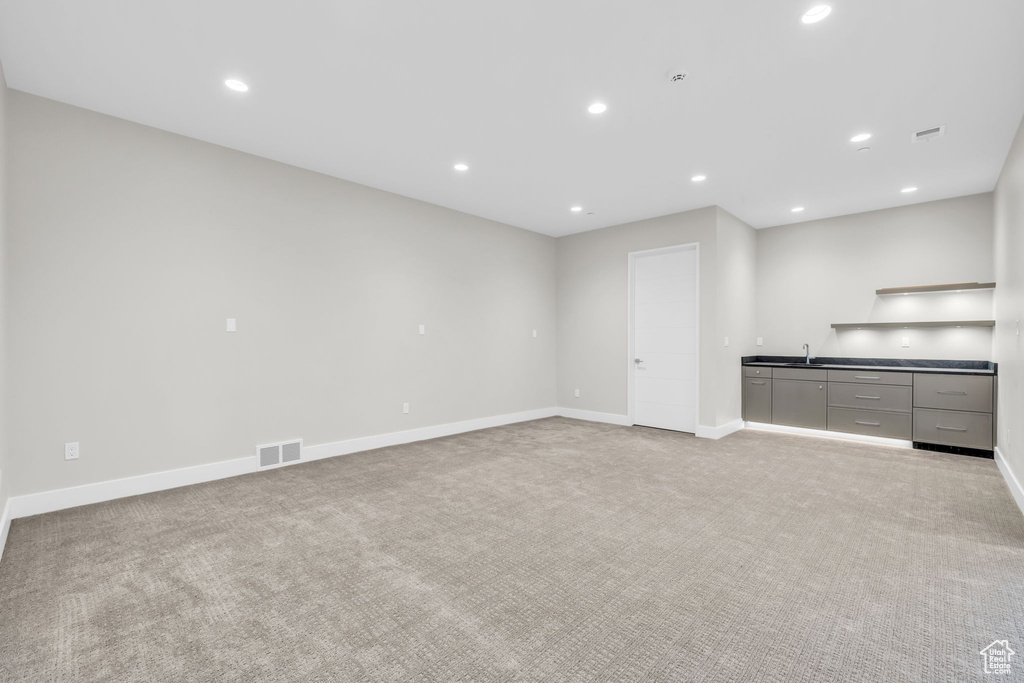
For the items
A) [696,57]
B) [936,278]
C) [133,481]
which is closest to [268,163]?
[133,481]

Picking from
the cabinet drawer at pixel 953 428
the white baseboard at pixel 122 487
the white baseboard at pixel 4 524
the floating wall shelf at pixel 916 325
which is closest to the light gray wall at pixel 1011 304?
the cabinet drawer at pixel 953 428

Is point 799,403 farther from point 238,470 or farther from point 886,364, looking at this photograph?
point 238,470

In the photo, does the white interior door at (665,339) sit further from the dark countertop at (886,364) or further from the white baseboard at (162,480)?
the white baseboard at (162,480)

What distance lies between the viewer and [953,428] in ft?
15.8

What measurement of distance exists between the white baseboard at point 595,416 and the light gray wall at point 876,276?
7.44 ft

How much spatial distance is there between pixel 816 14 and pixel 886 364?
16.5 feet

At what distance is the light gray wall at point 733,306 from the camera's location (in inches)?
224

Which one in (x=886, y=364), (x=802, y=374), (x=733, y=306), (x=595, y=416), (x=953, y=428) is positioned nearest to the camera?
(x=953, y=428)

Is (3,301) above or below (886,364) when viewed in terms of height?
above

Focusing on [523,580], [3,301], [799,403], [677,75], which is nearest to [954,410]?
[799,403]

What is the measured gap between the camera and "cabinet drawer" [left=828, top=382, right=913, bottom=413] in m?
5.12

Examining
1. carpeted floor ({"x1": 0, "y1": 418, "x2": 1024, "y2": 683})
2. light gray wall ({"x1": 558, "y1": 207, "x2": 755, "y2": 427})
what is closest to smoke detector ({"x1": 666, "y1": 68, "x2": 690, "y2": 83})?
carpeted floor ({"x1": 0, "y1": 418, "x2": 1024, "y2": 683})

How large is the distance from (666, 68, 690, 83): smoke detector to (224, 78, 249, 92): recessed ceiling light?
2705 mm

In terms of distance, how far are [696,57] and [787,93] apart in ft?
2.71
